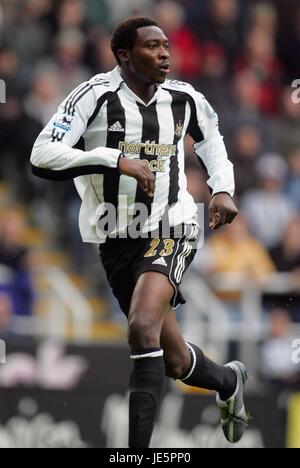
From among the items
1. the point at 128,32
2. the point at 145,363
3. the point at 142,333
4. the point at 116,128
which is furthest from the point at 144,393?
the point at 128,32

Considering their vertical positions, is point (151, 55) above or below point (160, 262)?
above

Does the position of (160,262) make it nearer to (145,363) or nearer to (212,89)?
(145,363)

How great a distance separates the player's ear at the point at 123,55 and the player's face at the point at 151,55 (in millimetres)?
85

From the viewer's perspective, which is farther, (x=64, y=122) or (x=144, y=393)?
(x=64, y=122)

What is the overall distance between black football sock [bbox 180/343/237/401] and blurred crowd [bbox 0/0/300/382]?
4237mm

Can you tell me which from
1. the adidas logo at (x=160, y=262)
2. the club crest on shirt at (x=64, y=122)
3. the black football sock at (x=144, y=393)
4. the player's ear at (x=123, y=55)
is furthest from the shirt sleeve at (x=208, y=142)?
the black football sock at (x=144, y=393)

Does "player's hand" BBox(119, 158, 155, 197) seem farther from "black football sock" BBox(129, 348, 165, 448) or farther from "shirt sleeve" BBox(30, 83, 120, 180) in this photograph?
"black football sock" BBox(129, 348, 165, 448)

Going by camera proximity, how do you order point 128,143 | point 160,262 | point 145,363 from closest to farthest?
point 145,363, point 160,262, point 128,143

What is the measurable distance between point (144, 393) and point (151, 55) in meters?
1.91

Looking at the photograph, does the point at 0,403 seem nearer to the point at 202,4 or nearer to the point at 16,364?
the point at 16,364

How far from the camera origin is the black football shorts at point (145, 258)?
7.31 metres

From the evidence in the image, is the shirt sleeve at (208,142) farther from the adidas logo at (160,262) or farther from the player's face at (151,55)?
the adidas logo at (160,262)

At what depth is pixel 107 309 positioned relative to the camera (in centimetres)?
1320

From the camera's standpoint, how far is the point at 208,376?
303 inches
